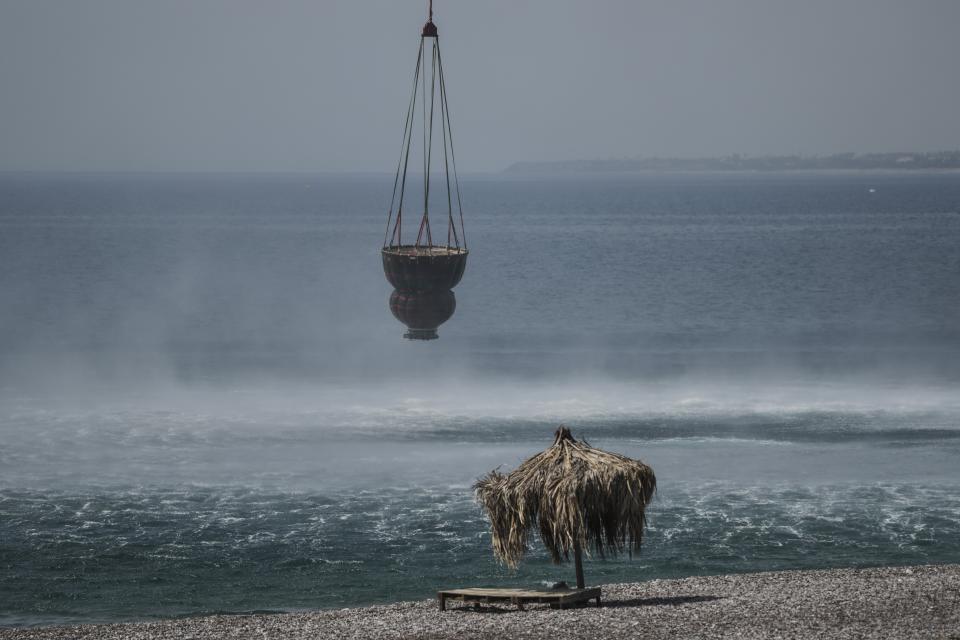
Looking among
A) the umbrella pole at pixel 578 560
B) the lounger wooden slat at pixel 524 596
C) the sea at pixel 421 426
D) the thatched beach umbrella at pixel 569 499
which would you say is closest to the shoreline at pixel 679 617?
the lounger wooden slat at pixel 524 596

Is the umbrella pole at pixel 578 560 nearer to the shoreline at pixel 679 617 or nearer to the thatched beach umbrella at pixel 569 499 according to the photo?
the thatched beach umbrella at pixel 569 499

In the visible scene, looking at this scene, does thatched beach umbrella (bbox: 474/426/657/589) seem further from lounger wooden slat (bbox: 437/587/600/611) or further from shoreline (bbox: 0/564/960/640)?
shoreline (bbox: 0/564/960/640)

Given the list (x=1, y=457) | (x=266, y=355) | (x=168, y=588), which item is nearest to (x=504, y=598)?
(x=168, y=588)

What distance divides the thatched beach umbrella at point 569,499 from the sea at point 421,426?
5.92 m

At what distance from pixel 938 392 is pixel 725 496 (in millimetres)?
23366

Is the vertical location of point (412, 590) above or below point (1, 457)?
below

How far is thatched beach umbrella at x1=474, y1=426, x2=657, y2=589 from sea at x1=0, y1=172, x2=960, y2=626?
233 inches

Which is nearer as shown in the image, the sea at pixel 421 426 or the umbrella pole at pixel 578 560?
the umbrella pole at pixel 578 560

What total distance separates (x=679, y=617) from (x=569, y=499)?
7.15 ft

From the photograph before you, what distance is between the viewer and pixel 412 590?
78.9ft

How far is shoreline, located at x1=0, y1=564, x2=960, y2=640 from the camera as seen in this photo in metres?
17.3

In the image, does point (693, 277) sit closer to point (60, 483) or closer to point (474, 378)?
point (474, 378)

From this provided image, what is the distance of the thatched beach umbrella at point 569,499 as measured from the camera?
1791 cm

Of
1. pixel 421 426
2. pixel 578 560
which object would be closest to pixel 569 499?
pixel 578 560
